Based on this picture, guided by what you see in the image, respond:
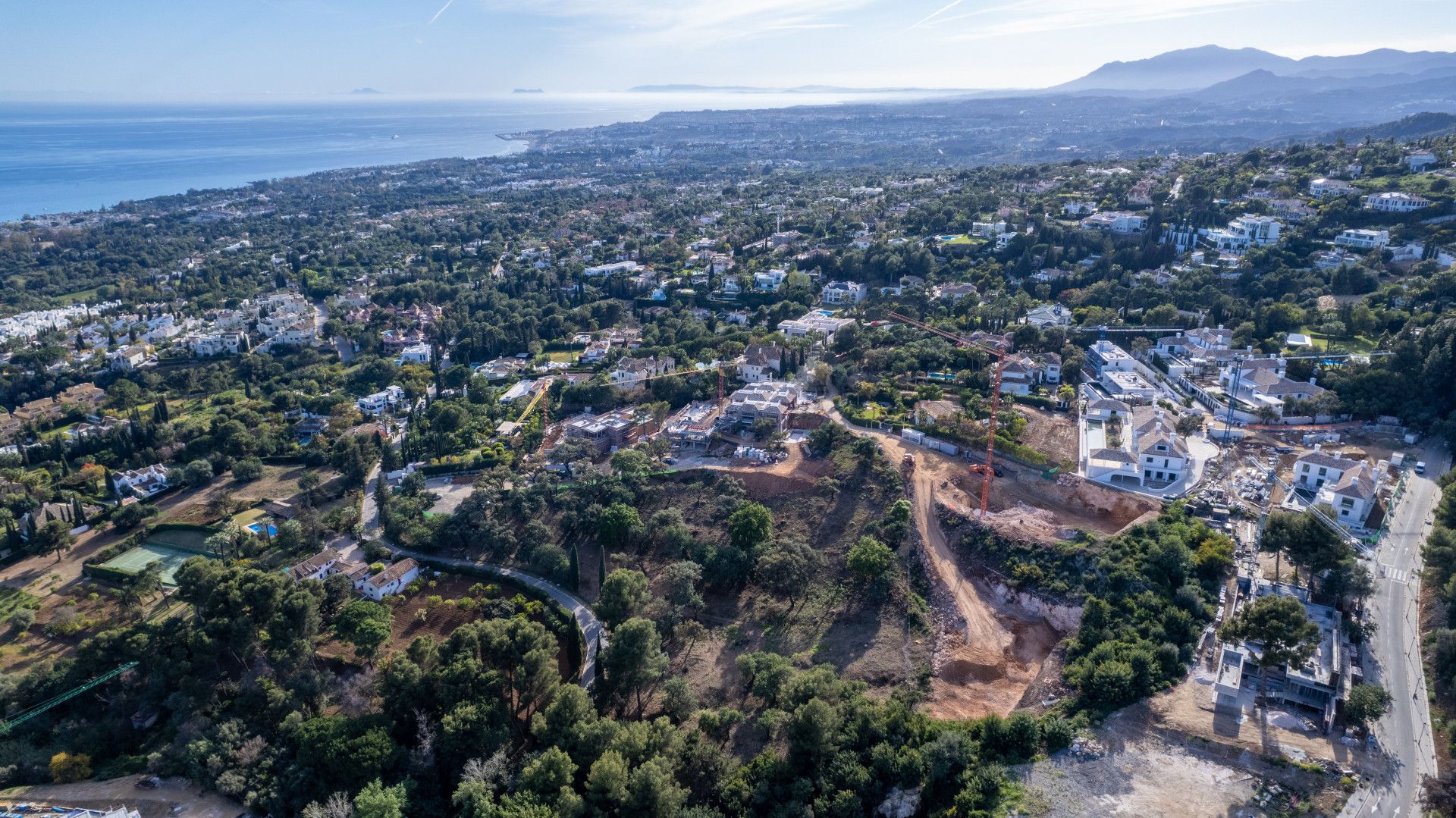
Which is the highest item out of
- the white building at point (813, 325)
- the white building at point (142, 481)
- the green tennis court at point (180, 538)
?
the white building at point (813, 325)

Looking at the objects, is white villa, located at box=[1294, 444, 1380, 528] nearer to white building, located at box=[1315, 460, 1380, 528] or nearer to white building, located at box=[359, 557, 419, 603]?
white building, located at box=[1315, 460, 1380, 528]

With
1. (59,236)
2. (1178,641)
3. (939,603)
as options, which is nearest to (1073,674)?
(1178,641)

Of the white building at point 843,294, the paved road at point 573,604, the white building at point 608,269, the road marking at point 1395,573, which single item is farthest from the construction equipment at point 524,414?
the road marking at point 1395,573

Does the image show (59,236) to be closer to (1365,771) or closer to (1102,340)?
(1102,340)

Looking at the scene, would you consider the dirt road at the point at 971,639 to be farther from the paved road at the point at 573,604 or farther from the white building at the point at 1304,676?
the paved road at the point at 573,604

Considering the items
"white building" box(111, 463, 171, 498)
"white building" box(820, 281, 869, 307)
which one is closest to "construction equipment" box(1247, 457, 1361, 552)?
"white building" box(820, 281, 869, 307)
